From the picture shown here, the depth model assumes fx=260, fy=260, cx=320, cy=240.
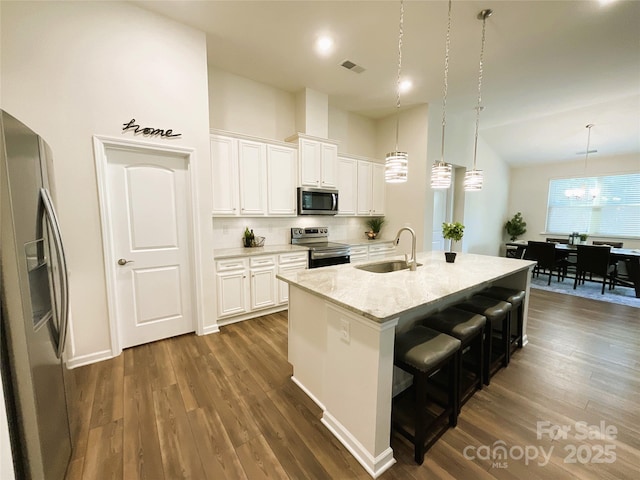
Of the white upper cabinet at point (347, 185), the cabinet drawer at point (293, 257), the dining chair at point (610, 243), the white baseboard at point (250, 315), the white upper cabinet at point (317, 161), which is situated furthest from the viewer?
the dining chair at point (610, 243)

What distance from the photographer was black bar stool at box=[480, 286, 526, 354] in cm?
259

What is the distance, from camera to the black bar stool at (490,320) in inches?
88.9

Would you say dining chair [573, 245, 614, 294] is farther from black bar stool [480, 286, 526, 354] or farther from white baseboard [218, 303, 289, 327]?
white baseboard [218, 303, 289, 327]

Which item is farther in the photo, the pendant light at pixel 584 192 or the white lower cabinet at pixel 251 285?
the pendant light at pixel 584 192

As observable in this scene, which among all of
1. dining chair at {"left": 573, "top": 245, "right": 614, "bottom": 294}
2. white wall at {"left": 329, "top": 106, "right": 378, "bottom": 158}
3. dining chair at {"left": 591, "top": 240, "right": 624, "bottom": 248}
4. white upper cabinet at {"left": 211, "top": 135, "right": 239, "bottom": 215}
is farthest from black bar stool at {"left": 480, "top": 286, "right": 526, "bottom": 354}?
dining chair at {"left": 591, "top": 240, "right": 624, "bottom": 248}

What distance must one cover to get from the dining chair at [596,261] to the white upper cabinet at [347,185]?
15.3ft

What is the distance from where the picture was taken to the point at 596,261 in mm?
5027

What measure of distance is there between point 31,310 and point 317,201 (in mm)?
3603

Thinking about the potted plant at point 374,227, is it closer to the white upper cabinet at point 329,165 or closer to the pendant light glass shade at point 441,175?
the white upper cabinet at point 329,165

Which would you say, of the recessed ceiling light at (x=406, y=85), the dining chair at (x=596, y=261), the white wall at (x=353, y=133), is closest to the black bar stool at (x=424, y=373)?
the recessed ceiling light at (x=406, y=85)

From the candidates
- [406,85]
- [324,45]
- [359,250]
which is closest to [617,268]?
[359,250]

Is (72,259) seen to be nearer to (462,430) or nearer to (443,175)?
(462,430)

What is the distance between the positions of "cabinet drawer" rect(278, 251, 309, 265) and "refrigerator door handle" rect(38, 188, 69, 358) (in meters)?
2.46

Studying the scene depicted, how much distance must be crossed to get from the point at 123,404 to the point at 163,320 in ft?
3.53
